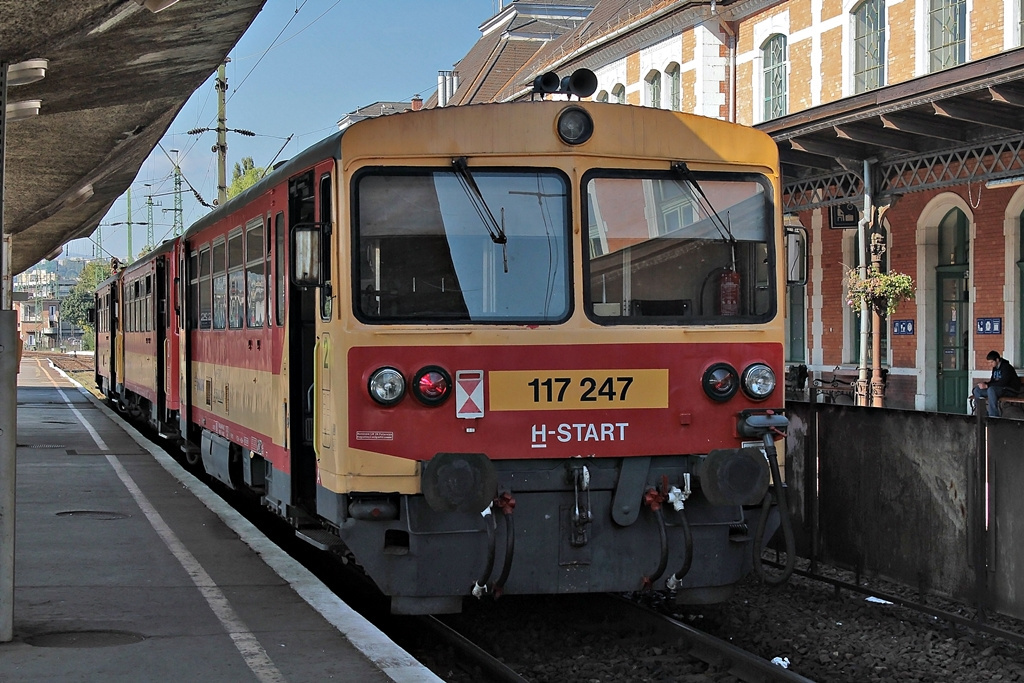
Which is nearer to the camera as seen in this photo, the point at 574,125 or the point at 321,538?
the point at 574,125

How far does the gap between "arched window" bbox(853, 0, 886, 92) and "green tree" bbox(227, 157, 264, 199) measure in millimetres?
57466

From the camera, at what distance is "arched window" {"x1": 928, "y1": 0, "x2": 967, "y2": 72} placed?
71.5 feet

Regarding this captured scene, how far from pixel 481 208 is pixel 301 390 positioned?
208cm

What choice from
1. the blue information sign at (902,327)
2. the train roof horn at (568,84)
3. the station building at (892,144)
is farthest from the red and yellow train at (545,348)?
the blue information sign at (902,327)

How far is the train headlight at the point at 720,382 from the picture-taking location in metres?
7.37

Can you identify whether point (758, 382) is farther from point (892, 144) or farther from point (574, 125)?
point (892, 144)

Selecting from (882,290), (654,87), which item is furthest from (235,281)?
(654,87)

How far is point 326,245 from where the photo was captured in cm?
730

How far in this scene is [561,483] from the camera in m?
7.14

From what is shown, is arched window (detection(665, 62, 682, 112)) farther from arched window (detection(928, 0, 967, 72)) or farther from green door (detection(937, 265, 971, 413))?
green door (detection(937, 265, 971, 413))

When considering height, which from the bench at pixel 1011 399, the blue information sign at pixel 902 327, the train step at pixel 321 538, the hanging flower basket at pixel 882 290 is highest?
the hanging flower basket at pixel 882 290

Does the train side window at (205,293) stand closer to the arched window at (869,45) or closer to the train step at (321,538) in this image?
the train step at (321,538)

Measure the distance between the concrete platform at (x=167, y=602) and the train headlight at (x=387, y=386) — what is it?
3.80 feet

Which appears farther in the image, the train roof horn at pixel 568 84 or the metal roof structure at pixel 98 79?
the metal roof structure at pixel 98 79
